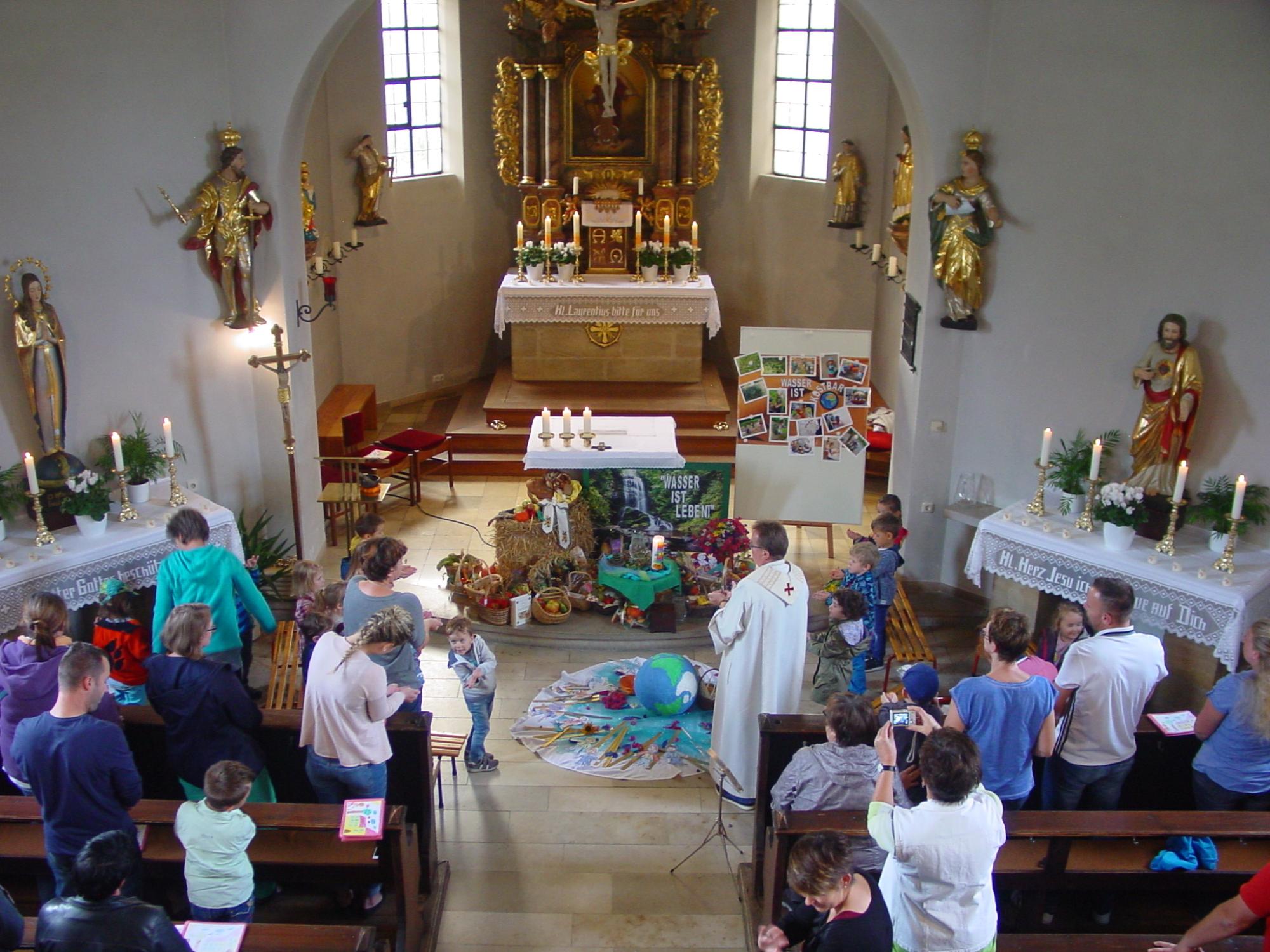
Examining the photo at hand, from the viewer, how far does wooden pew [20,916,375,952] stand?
437 centimetres

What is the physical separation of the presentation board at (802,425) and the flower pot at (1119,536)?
2177mm

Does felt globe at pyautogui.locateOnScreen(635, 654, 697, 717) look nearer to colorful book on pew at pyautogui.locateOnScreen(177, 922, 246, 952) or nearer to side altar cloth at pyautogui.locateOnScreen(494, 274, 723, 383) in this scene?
colorful book on pew at pyautogui.locateOnScreen(177, 922, 246, 952)

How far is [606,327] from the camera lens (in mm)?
13258

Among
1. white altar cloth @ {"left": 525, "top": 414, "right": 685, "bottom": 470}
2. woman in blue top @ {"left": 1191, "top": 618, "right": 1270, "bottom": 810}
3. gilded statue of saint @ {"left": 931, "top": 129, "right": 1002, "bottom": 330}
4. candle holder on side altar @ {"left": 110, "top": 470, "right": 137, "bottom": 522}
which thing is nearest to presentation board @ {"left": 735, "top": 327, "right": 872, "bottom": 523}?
white altar cloth @ {"left": 525, "top": 414, "right": 685, "bottom": 470}

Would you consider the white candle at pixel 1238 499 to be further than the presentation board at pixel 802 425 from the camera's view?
No

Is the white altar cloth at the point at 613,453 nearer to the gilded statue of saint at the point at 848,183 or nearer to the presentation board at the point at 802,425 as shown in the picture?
the presentation board at the point at 802,425

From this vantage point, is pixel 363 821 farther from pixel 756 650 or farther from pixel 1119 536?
pixel 1119 536

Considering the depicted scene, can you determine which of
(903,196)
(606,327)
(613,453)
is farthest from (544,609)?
(903,196)

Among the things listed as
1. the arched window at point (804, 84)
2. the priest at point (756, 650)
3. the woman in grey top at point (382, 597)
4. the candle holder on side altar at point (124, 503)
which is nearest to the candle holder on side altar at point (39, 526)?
the candle holder on side altar at point (124, 503)

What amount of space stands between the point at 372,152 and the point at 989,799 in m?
10.4

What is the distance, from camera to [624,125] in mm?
14172

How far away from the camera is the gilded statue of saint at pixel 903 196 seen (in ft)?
34.7

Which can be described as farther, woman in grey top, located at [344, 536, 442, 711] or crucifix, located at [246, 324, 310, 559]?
crucifix, located at [246, 324, 310, 559]

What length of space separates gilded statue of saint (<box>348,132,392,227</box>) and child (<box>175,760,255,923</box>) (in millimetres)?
9118
